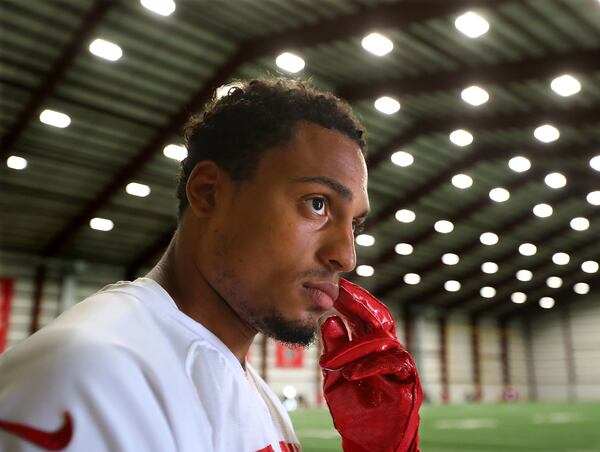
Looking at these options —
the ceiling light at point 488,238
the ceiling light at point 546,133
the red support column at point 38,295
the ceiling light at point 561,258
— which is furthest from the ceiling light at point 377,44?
the ceiling light at point 561,258

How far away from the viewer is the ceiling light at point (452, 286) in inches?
1080

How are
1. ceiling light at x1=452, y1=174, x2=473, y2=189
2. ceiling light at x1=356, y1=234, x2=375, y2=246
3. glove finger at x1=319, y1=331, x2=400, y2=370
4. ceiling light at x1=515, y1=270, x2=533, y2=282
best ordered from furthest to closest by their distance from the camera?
ceiling light at x1=515, y1=270, x2=533, y2=282
ceiling light at x1=356, y1=234, x2=375, y2=246
ceiling light at x1=452, y1=174, x2=473, y2=189
glove finger at x1=319, y1=331, x2=400, y2=370

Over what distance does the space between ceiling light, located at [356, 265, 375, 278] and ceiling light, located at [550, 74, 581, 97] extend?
1322cm

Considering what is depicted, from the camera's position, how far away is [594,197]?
1927 cm

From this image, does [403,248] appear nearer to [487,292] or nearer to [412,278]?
[412,278]

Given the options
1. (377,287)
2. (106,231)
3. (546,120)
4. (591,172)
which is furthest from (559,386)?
(106,231)

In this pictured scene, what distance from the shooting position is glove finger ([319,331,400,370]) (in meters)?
1.77

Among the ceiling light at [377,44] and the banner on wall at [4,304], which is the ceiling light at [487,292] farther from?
the banner on wall at [4,304]

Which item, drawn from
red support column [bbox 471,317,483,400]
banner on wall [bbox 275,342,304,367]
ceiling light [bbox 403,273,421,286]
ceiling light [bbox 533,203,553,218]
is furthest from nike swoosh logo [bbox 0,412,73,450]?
red support column [bbox 471,317,483,400]

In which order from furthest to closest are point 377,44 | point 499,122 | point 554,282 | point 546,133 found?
point 554,282
point 546,133
point 499,122
point 377,44

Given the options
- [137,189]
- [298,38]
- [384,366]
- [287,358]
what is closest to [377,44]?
[298,38]

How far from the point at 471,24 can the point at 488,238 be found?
14.3 metres

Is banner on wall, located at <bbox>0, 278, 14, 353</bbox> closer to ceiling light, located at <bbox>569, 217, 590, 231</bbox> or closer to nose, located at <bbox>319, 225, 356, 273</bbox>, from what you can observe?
nose, located at <bbox>319, 225, 356, 273</bbox>

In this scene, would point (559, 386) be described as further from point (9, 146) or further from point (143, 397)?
point (143, 397)
